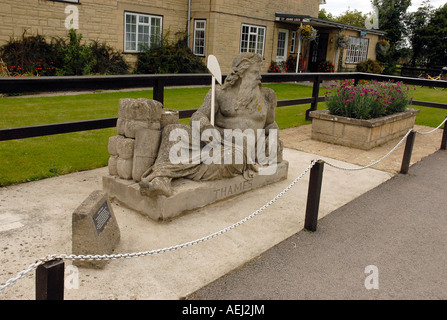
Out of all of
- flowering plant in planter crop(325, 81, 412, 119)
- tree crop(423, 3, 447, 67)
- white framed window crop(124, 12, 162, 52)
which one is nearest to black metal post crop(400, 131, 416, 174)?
flowering plant in planter crop(325, 81, 412, 119)

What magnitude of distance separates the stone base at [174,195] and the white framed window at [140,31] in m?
13.0

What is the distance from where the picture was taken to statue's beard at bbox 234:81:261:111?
17.5 feet

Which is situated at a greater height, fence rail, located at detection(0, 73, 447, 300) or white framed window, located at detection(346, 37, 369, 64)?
white framed window, located at detection(346, 37, 369, 64)

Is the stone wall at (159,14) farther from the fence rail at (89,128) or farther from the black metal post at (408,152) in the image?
the black metal post at (408,152)

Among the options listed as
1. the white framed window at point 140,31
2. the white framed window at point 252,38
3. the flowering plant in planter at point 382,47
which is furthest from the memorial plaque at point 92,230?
the flowering plant in planter at point 382,47

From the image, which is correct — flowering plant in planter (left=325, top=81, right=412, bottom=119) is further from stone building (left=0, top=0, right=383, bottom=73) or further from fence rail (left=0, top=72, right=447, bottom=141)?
stone building (left=0, top=0, right=383, bottom=73)

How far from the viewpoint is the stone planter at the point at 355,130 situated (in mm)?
8383

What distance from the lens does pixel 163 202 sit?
4371 mm

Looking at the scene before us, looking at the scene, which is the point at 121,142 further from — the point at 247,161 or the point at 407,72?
the point at 407,72

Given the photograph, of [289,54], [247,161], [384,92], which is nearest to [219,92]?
[247,161]

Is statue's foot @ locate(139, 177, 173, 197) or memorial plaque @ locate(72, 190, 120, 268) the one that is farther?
statue's foot @ locate(139, 177, 173, 197)

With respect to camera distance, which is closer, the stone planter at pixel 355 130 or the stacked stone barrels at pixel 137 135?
the stacked stone barrels at pixel 137 135

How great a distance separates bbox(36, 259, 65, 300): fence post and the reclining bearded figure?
6.72 feet
